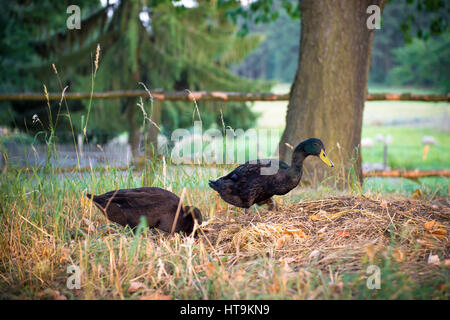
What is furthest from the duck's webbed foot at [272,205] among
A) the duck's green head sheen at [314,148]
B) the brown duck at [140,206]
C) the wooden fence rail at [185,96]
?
the wooden fence rail at [185,96]

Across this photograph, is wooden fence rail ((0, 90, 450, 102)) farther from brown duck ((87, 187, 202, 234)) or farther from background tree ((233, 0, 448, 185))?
brown duck ((87, 187, 202, 234))

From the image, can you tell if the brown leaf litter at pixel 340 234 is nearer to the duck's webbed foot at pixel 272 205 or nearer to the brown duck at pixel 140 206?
the duck's webbed foot at pixel 272 205

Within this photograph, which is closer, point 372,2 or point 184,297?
point 184,297

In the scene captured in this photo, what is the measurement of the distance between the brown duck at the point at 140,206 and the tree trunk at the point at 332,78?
7.75 feet

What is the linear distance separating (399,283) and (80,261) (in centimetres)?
172

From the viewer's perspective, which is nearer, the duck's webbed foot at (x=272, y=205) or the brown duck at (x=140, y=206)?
the brown duck at (x=140, y=206)

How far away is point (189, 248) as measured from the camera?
2516 millimetres

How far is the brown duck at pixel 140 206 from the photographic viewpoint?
3023 mm

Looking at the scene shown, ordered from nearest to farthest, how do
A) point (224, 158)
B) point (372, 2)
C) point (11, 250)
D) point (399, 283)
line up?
point (399, 283) < point (11, 250) < point (224, 158) < point (372, 2)

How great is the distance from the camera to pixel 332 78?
503cm

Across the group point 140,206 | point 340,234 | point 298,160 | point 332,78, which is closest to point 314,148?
point 298,160

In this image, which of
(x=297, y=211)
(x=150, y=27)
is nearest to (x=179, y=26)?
(x=150, y=27)
